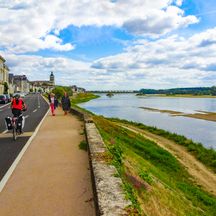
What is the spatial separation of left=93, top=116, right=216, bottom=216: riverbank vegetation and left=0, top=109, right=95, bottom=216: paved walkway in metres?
0.75

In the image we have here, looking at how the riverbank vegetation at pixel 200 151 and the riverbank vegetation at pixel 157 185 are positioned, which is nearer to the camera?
the riverbank vegetation at pixel 157 185

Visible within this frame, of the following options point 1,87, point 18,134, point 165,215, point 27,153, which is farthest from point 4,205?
point 1,87

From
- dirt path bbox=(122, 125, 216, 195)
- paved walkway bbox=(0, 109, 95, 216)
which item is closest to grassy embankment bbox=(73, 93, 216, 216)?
dirt path bbox=(122, 125, 216, 195)

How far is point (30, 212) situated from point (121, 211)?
1621 millimetres

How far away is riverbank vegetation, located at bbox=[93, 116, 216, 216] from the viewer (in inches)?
269

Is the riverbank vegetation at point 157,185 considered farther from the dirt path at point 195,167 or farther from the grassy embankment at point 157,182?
the dirt path at point 195,167

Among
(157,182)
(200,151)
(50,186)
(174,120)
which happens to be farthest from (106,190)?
(174,120)

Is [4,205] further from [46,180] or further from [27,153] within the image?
[27,153]

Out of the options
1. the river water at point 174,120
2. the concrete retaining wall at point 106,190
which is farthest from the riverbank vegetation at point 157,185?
the river water at point 174,120

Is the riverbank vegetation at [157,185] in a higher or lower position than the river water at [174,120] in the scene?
higher

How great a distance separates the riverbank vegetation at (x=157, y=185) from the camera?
6820 millimetres

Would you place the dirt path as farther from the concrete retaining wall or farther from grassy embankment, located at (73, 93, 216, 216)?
the concrete retaining wall

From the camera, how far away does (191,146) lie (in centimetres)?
2236

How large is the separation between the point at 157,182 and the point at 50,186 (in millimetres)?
4320
